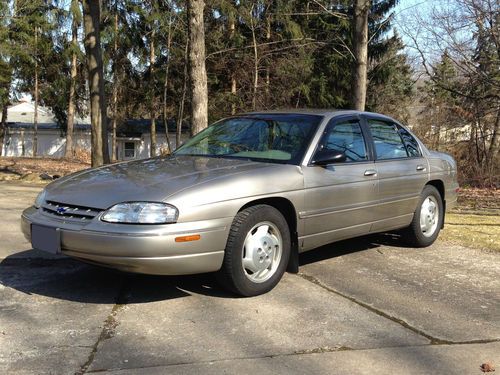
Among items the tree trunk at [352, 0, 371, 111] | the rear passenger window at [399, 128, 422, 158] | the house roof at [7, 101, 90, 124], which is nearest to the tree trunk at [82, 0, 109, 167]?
the tree trunk at [352, 0, 371, 111]

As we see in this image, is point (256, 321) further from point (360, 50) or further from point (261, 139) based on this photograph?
point (360, 50)

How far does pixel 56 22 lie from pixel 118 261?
34.5 meters

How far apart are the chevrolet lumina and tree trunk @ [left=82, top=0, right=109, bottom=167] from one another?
366 inches

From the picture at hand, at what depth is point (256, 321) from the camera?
4.10m

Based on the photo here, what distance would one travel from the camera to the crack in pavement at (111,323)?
3.35 m

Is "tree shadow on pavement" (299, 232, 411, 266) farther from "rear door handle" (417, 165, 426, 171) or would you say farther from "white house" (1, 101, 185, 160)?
"white house" (1, 101, 185, 160)

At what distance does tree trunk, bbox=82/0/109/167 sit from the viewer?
565 inches

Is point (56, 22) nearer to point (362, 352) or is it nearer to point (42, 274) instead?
point (42, 274)

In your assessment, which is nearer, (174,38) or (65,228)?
(65,228)

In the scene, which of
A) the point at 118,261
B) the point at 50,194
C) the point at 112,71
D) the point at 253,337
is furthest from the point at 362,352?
the point at 112,71

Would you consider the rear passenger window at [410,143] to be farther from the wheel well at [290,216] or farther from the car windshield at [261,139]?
the wheel well at [290,216]

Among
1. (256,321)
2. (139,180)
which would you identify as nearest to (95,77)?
(139,180)

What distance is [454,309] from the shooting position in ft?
14.9

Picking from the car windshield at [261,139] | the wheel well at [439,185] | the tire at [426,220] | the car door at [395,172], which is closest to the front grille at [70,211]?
the car windshield at [261,139]
